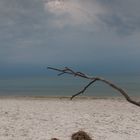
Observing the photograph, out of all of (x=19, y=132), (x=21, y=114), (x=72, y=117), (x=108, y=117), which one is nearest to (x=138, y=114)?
(x=108, y=117)

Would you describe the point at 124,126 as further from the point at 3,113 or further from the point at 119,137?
the point at 3,113

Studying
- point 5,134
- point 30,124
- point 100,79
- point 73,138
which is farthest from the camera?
point 30,124

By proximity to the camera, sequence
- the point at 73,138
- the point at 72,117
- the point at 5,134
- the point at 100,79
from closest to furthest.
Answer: the point at 100,79
the point at 73,138
the point at 5,134
the point at 72,117

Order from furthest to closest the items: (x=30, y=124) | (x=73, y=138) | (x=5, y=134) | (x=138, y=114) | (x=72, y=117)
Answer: (x=138, y=114)
(x=72, y=117)
(x=30, y=124)
(x=5, y=134)
(x=73, y=138)

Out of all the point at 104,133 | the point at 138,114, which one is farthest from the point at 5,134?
the point at 138,114

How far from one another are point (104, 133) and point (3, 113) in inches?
257

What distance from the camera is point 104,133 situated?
18.9 meters

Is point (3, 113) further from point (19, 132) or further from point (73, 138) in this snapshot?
point (73, 138)

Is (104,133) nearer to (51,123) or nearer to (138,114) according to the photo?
(51,123)

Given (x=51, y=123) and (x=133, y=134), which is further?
(x=51, y=123)

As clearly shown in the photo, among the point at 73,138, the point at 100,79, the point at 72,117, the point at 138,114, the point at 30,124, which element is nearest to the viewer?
the point at 100,79

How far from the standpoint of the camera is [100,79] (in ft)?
12.1

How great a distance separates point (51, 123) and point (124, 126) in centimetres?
310

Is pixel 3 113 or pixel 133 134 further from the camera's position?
pixel 3 113
